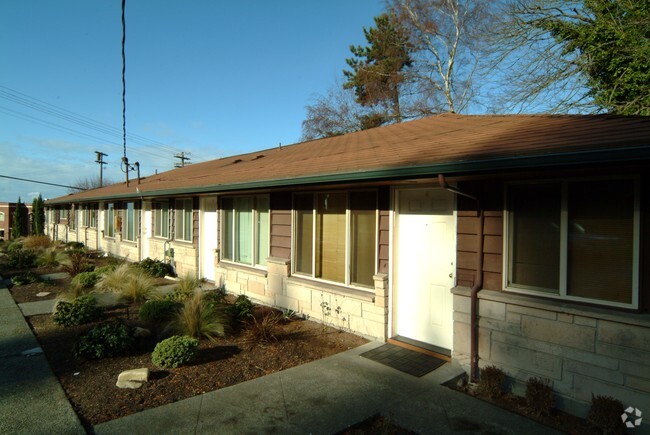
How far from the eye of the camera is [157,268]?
11.5m

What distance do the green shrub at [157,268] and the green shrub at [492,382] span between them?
31.1ft

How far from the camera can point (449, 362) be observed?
5023 mm

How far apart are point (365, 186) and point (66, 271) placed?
34.8ft

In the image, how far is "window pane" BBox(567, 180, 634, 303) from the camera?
12.1 ft

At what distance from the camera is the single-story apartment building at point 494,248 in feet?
11.8

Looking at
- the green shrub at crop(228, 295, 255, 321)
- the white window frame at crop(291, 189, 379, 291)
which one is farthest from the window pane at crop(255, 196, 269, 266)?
the green shrub at crop(228, 295, 255, 321)

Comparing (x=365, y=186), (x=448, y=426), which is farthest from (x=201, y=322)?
(x=448, y=426)

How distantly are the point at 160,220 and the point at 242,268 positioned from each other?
559cm

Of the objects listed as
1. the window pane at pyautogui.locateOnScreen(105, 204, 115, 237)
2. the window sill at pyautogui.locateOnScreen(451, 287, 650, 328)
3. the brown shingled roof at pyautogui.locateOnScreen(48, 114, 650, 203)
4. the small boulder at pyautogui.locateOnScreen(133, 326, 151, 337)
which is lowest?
the small boulder at pyautogui.locateOnScreen(133, 326, 151, 337)

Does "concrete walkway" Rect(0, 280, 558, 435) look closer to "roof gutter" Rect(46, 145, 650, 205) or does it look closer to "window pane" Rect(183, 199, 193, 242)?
"roof gutter" Rect(46, 145, 650, 205)

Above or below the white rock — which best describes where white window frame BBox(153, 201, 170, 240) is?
above

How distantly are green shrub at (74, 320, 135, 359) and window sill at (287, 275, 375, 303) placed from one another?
9.18ft

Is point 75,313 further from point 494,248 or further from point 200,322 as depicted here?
point 494,248

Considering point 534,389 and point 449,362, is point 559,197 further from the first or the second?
point 449,362
